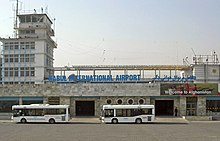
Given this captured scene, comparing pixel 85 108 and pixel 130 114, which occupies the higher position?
pixel 130 114

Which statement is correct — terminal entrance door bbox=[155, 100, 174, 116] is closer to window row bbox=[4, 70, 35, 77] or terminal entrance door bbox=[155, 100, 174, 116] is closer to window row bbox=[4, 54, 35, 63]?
window row bbox=[4, 70, 35, 77]

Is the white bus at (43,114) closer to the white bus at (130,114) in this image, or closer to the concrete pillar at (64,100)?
the white bus at (130,114)

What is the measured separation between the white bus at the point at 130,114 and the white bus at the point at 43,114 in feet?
15.6

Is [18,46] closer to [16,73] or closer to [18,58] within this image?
[18,58]

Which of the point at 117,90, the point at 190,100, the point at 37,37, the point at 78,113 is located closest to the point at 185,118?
the point at 190,100

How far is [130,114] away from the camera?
126 feet

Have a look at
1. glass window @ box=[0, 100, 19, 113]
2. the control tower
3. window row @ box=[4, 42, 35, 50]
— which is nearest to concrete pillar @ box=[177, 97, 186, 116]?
glass window @ box=[0, 100, 19, 113]

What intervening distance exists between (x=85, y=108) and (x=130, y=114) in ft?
41.1

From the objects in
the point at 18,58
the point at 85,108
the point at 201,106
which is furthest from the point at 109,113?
the point at 18,58

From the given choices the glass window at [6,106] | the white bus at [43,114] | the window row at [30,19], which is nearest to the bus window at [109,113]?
the white bus at [43,114]

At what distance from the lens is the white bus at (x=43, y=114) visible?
38.7m

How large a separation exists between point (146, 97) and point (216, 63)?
17.9 m

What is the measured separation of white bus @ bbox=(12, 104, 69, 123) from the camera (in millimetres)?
38656

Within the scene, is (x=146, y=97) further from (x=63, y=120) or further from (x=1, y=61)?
(x=1, y=61)
